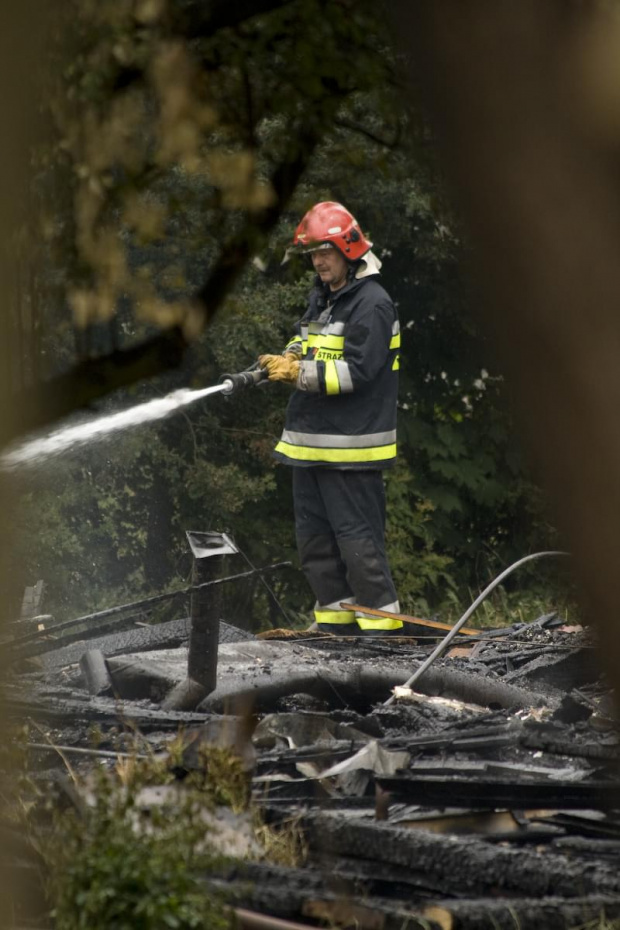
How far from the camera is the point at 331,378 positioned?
22.6ft

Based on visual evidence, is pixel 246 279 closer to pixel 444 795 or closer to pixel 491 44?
pixel 444 795

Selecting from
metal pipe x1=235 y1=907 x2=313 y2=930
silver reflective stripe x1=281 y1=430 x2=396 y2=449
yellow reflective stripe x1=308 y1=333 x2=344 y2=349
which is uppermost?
yellow reflective stripe x1=308 y1=333 x2=344 y2=349

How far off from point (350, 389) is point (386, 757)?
3.45 m

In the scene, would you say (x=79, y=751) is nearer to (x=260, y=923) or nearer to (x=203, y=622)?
(x=203, y=622)

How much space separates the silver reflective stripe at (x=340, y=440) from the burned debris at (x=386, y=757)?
49.4 inches

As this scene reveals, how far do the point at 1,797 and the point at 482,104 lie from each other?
259 centimetres

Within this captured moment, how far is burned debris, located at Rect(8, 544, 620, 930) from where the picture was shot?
112 inches

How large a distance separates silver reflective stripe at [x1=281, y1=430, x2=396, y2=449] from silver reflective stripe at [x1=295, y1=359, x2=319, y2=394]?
354mm

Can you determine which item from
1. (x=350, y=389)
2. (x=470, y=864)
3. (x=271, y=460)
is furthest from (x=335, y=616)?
(x=470, y=864)

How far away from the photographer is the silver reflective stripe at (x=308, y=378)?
6.89 meters

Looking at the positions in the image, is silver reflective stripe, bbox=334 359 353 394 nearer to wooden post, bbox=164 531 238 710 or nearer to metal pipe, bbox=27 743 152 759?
wooden post, bbox=164 531 238 710

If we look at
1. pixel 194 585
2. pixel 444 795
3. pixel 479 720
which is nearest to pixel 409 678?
pixel 479 720

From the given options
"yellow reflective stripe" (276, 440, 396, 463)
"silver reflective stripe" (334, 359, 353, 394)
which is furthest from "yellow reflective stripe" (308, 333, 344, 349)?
"yellow reflective stripe" (276, 440, 396, 463)

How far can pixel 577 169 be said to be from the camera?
1.27 metres
